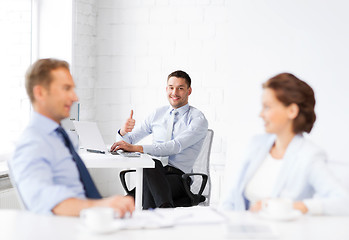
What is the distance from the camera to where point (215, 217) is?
1804mm

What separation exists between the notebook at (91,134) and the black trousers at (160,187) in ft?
1.14

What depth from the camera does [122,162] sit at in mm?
3346

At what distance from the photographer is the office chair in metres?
3.62

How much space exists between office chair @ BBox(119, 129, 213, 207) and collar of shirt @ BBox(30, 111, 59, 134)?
1733 millimetres

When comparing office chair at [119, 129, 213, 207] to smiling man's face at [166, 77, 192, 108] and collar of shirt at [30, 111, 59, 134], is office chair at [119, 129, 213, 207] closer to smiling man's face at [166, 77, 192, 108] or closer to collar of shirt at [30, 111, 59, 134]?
smiling man's face at [166, 77, 192, 108]

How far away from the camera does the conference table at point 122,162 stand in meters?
3.34

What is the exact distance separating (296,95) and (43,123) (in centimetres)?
94

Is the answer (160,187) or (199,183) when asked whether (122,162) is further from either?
(199,183)

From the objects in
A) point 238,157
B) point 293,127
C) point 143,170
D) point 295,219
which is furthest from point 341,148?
point 295,219

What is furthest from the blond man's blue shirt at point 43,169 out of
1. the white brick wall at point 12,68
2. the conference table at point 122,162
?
the white brick wall at point 12,68

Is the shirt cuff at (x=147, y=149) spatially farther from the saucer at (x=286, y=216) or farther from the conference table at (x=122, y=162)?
the saucer at (x=286, y=216)

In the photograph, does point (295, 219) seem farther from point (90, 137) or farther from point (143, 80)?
point (143, 80)

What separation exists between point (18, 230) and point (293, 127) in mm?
1082

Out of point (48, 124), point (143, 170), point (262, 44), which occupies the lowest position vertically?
point (143, 170)
